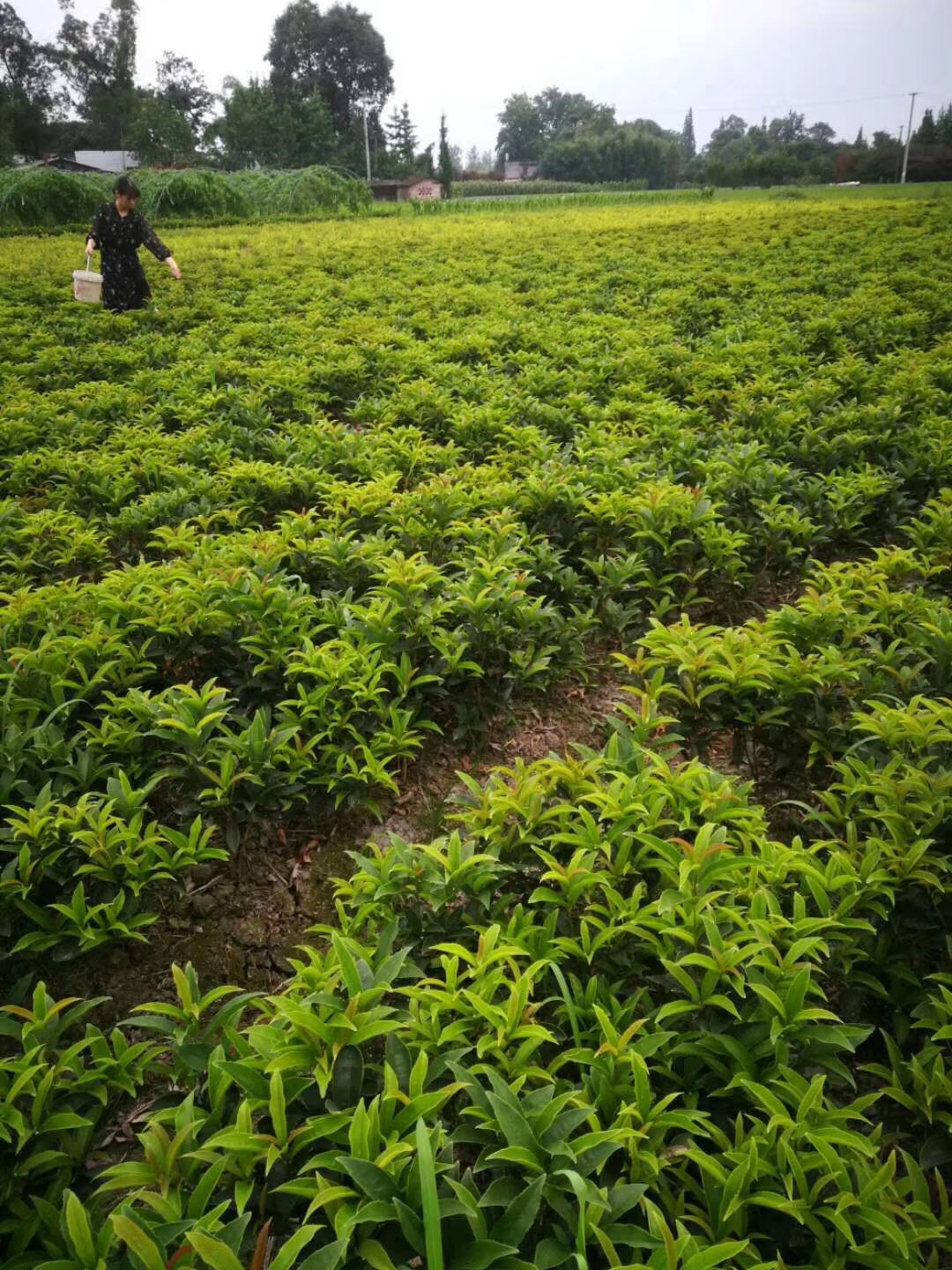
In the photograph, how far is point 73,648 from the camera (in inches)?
107

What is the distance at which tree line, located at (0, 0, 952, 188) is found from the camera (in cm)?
4119

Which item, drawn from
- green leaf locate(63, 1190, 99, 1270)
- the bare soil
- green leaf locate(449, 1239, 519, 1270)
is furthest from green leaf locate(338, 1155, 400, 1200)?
the bare soil

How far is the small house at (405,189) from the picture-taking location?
41312 millimetres

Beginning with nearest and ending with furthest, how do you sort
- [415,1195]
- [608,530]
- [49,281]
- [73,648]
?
[415,1195] → [73,648] → [608,530] → [49,281]

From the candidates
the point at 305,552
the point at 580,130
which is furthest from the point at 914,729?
the point at 580,130

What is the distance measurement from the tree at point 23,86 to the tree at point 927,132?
54070 mm

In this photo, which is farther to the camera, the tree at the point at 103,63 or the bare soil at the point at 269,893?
the tree at the point at 103,63

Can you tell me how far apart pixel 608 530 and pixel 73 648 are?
8.09ft

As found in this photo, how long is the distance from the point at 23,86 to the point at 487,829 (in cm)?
6639

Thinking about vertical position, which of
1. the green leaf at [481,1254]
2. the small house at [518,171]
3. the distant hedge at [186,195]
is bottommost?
the green leaf at [481,1254]

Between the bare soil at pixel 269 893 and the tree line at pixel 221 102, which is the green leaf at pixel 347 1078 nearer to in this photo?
the bare soil at pixel 269 893

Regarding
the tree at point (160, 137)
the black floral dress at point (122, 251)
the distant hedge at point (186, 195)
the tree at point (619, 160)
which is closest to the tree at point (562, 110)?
the tree at point (619, 160)

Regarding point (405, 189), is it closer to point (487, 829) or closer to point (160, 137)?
point (160, 137)

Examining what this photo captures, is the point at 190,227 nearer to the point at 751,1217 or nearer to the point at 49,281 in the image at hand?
the point at 49,281
